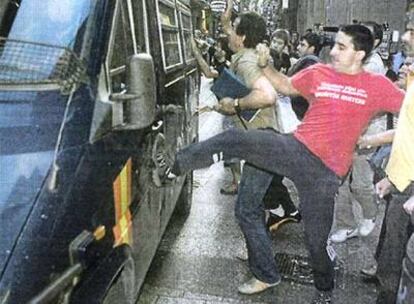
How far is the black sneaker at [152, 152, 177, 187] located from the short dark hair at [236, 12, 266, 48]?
4.15 feet

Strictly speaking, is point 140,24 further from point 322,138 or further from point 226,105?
point 322,138

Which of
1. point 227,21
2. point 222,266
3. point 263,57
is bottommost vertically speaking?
point 222,266

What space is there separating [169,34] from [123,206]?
214 cm

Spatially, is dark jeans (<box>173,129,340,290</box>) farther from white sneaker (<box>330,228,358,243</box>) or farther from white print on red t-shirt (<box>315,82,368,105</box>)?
white sneaker (<box>330,228,358,243</box>)

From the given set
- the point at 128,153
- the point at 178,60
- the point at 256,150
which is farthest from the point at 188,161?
the point at 178,60

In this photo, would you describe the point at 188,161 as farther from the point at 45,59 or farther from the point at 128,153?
the point at 45,59

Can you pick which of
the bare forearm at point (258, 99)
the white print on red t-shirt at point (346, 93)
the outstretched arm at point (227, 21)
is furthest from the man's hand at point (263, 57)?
the outstretched arm at point (227, 21)

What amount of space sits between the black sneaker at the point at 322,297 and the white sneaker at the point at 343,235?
3.57ft

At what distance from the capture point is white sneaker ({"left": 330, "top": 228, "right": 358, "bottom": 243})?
4930 millimetres

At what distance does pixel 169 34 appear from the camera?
4.18 metres

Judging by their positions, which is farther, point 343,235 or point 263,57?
point 343,235

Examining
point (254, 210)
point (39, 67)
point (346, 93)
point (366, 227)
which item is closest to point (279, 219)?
point (366, 227)

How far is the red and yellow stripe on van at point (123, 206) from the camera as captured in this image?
2270 mm

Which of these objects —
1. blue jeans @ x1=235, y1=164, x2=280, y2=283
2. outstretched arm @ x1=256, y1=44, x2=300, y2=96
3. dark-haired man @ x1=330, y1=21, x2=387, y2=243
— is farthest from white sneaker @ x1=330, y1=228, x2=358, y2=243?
outstretched arm @ x1=256, y1=44, x2=300, y2=96
